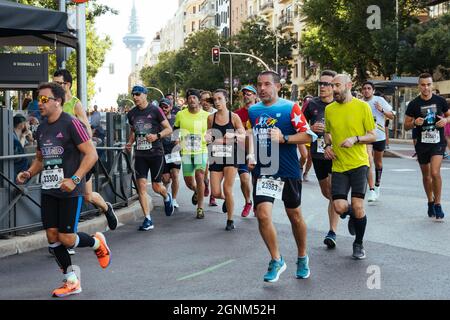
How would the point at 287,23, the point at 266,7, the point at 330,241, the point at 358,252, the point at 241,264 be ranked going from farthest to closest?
the point at 266,7
the point at 287,23
the point at 330,241
the point at 358,252
the point at 241,264

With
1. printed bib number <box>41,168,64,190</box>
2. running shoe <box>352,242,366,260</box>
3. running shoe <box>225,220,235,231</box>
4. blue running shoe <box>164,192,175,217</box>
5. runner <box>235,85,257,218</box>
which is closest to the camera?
printed bib number <box>41,168,64,190</box>

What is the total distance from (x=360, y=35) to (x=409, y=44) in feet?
14.6

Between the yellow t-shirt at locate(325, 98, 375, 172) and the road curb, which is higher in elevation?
the yellow t-shirt at locate(325, 98, 375, 172)

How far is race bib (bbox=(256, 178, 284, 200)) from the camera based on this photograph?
649cm

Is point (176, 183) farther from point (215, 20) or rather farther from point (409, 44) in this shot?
point (215, 20)

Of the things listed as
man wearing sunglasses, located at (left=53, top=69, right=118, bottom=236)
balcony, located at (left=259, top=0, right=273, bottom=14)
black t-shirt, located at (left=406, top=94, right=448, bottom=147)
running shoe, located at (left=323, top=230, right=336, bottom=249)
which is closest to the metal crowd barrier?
man wearing sunglasses, located at (left=53, top=69, right=118, bottom=236)

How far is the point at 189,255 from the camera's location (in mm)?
7914

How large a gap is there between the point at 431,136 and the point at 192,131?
346 cm

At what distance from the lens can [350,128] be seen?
7570 mm

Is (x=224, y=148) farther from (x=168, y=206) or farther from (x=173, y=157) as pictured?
(x=173, y=157)

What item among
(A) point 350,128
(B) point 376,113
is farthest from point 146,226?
(B) point 376,113

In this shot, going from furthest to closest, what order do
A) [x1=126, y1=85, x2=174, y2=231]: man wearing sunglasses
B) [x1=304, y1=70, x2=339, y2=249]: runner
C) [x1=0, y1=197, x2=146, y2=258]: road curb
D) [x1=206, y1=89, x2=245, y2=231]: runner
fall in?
[x1=126, y1=85, x2=174, y2=231]: man wearing sunglasses
[x1=206, y1=89, x2=245, y2=231]: runner
[x1=304, y1=70, x2=339, y2=249]: runner
[x1=0, y1=197, x2=146, y2=258]: road curb

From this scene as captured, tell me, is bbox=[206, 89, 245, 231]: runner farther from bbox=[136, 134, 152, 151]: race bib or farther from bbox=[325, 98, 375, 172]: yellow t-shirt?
bbox=[325, 98, 375, 172]: yellow t-shirt

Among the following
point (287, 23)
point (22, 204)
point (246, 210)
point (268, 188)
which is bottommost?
point (246, 210)
